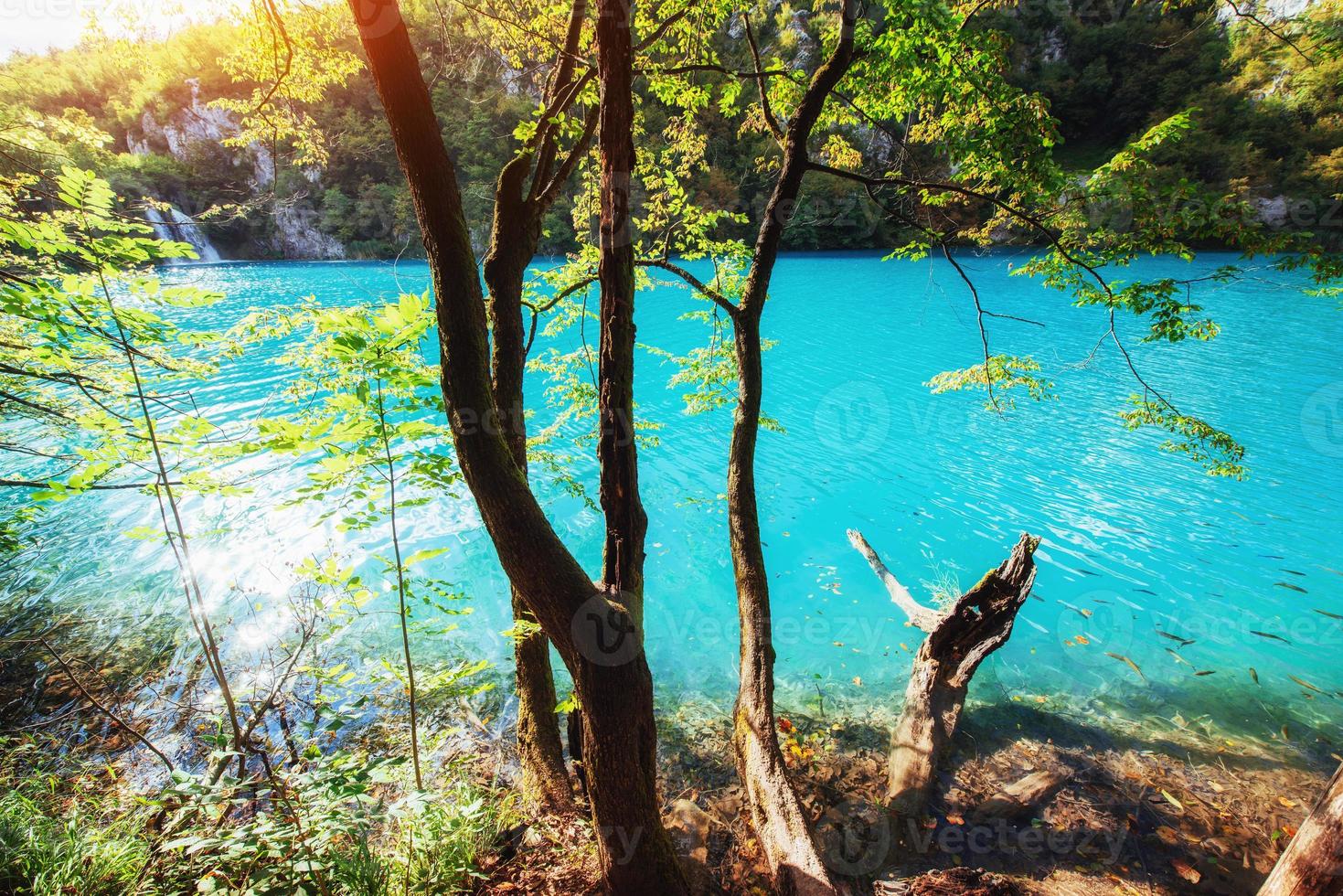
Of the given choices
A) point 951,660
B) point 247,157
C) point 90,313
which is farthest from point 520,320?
point 247,157

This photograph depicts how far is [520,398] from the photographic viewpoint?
11.1 ft

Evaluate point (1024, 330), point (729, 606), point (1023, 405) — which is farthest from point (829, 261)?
point (729, 606)

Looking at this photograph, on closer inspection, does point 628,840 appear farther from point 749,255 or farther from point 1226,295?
point 1226,295

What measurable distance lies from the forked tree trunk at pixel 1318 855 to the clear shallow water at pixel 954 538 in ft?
7.98

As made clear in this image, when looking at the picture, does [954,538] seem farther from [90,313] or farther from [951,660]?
[90,313]

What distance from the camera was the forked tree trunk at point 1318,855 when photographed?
7.36 feet

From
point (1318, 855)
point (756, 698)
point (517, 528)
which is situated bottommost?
point (756, 698)

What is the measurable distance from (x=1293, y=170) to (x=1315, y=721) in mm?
27944

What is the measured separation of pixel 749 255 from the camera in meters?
4.87

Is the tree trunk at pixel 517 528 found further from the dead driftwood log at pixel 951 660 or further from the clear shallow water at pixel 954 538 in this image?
the dead driftwood log at pixel 951 660

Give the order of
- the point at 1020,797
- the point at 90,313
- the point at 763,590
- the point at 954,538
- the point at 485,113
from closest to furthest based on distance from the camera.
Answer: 1. the point at 90,313
2. the point at 1020,797
3. the point at 763,590
4. the point at 485,113
5. the point at 954,538

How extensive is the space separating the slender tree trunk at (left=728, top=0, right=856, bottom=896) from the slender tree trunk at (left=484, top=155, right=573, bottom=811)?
1309 mm

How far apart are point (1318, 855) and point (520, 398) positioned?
4.65m

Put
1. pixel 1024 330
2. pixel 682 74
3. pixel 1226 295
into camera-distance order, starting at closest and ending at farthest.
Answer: pixel 682 74 → pixel 1024 330 → pixel 1226 295
